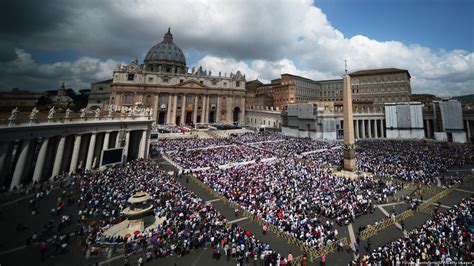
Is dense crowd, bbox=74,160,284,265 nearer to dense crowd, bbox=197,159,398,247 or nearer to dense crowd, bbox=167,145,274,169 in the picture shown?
dense crowd, bbox=197,159,398,247

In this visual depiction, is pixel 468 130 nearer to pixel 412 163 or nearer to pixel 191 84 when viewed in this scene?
pixel 412 163

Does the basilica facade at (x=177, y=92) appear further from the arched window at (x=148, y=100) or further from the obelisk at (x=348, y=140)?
the obelisk at (x=348, y=140)

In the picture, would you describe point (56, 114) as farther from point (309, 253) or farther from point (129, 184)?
point (309, 253)

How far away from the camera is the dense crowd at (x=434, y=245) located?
35.8ft

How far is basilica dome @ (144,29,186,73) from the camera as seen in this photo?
317 ft

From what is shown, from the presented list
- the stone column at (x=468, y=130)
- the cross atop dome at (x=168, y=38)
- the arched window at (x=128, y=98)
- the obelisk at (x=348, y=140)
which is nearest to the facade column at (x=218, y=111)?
the arched window at (x=128, y=98)

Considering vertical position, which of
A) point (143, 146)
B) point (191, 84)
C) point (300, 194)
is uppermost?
point (191, 84)

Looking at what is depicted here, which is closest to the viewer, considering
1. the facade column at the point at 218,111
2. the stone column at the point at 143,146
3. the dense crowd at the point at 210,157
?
the dense crowd at the point at 210,157

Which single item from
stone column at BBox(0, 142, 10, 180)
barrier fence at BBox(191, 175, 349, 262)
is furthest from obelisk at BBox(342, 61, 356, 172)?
stone column at BBox(0, 142, 10, 180)

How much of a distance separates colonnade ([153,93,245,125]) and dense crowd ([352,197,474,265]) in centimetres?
7338

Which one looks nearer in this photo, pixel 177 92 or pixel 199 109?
pixel 177 92

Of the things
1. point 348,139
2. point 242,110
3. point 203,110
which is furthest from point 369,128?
point 203,110

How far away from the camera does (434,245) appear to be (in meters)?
12.0

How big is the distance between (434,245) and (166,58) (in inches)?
4122
